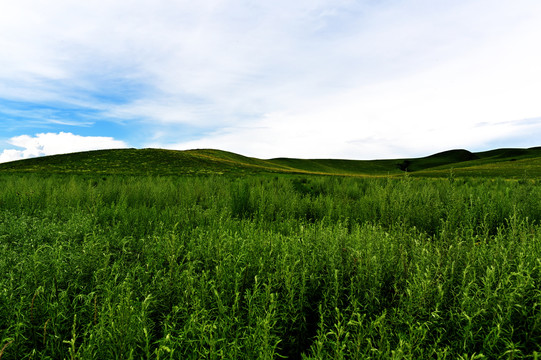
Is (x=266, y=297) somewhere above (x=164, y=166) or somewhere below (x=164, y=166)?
below

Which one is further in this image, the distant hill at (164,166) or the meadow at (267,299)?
the distant hill at (164,166)

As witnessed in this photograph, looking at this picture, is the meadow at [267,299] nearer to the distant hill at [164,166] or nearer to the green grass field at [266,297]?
the green grass field at [266,297]

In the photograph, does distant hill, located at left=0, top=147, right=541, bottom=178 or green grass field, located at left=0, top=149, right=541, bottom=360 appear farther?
distant hill, located at left=0, top=147, right=541, bottom=178

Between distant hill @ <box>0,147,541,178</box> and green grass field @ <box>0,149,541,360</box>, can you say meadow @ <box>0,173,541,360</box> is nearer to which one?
green grass field @ <box>0,149,541,360</box>

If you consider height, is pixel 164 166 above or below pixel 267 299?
above

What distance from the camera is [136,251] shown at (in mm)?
3736

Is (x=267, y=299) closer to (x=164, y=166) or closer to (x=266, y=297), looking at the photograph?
(x=266, y=297)

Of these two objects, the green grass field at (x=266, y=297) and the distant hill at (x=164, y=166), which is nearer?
the green grass field at (x=266, y=297)

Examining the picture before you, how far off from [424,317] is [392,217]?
3597 mm

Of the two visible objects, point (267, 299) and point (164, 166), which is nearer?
point (267, 299)

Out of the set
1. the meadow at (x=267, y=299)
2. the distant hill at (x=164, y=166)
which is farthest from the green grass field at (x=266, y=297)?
the distant hill at (x=164, y=166)

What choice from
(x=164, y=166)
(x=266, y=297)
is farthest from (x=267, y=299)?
(x=164, y=166)

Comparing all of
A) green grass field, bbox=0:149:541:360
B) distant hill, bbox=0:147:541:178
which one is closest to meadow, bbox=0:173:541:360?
green grass field, bbox=0:149:541:360

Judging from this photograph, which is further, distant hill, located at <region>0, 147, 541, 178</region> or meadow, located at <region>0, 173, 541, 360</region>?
distant hill, located at <region>0, 147, 541, 178</region>
